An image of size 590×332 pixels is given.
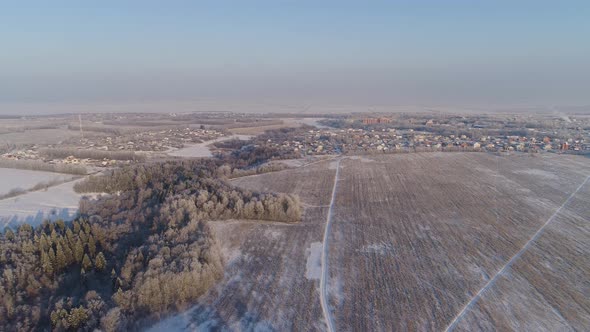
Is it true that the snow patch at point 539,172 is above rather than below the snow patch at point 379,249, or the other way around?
above

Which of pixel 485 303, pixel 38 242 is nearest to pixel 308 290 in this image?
pixel 485 303

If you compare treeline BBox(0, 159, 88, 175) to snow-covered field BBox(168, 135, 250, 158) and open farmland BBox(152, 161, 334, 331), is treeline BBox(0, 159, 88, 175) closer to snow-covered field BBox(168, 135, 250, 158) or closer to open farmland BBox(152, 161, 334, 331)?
snow-covered field BBox(168, 135, 250, 158)

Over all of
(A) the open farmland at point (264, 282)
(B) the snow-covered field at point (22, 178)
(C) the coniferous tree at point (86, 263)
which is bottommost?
(A) the open farmland at point (264, 282)

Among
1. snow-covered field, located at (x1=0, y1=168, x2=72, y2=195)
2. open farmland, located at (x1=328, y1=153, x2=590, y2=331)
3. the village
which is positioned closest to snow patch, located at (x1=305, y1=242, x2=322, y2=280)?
open farmland, located at (x1=328, y1=153, x2=590, y2=331)

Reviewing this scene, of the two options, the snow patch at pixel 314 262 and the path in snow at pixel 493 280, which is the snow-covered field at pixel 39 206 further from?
the path in snow at pixel 493 280

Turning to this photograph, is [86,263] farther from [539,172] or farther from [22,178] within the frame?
[539,172]

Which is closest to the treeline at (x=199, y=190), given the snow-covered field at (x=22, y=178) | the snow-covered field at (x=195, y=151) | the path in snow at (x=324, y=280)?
the path in snow at (x=324, y=280)
